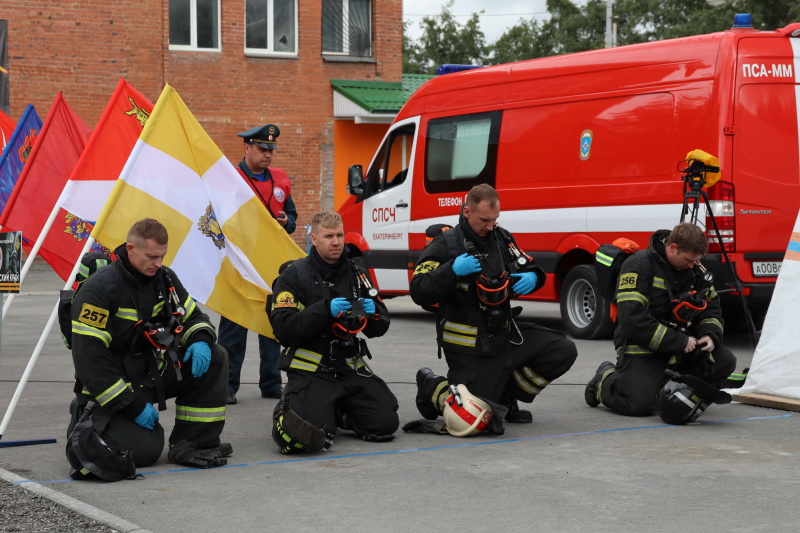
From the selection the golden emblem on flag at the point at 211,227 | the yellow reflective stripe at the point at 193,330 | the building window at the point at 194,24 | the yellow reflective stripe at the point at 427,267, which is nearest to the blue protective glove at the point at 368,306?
the yellow reflective stripe at the point at 427,267

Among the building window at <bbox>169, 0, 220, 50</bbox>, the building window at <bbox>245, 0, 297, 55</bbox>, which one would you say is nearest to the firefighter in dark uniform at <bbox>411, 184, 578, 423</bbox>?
the building window at <bbox>169, 0, 220, 50</bbox>

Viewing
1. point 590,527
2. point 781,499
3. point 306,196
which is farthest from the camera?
point 306,196

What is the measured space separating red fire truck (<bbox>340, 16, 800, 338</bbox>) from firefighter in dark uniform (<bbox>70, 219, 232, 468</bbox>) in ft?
19.4

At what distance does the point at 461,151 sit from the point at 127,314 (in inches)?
312

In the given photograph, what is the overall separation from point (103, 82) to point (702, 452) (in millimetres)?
18925

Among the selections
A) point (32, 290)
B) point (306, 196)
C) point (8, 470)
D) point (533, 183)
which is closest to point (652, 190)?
point (533, 183)

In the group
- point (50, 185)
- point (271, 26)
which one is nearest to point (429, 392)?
point (50, 185)

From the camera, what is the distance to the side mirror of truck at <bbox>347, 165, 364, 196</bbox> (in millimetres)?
14797

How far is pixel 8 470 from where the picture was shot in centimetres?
618

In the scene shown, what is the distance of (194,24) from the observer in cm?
2411

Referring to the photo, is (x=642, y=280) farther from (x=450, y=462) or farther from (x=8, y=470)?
(x=8, y=470)

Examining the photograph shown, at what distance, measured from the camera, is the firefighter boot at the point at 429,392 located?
24.3ft

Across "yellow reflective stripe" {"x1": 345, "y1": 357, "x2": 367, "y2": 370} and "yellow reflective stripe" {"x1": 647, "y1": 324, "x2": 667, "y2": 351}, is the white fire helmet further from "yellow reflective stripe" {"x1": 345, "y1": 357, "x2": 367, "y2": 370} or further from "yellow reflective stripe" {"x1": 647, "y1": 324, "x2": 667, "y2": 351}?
"yellow reflective stripe" {"x1": 647, "y1": 324, "x2": 667, "y2": 351}

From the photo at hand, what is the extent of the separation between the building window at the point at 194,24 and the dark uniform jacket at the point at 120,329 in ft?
60.8
